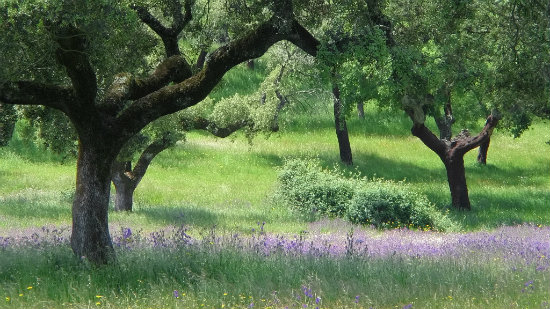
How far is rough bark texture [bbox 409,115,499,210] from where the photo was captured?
92.8 feet

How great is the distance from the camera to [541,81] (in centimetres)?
1972

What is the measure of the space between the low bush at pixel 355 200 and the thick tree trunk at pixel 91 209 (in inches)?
523

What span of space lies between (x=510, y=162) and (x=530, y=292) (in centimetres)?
3979

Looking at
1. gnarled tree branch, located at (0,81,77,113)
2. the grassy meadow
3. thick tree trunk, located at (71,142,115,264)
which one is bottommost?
the grassy meadow

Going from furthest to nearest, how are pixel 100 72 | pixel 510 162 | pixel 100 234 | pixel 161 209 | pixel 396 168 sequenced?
pixel 510 162
pixel 396 168
pixel 161 209
pixel 100 72
pixel 100 234

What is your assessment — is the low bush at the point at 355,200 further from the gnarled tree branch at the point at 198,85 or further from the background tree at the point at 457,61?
the gnarled tree branch at the point at 198,85

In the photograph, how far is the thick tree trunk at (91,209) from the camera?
10148 millimetres

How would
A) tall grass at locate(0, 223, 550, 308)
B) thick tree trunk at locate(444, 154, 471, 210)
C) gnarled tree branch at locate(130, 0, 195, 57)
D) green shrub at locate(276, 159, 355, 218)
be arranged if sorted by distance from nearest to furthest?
tall grass at locate(0, 223, 550, 308), gnarled tree branch at locate(130, 0, 195, 57), green shrub at locate(276, 159, 355, 218), thick tree trunk at locate(444, 154, 471, 210)

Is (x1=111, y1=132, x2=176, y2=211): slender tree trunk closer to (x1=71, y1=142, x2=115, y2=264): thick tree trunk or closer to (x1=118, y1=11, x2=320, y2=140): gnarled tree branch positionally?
(x1=118, y1=11, x2=320, y2=140): gnarled tree branch

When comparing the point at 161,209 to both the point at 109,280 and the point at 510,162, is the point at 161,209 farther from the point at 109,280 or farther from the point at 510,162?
the point at 510,162

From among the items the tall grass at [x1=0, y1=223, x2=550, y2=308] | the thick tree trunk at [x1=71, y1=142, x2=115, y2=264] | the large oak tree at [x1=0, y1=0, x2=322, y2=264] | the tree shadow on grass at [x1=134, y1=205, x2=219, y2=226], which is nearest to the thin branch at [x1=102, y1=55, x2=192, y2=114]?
the large oak tree at [x1=0, y1=0, x2=322, y2=264]

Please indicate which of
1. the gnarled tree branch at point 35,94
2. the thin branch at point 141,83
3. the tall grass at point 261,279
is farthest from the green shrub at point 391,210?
the gnarled tree branch at point 35,94

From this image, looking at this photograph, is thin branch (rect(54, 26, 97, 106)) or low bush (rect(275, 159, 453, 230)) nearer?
thin branch (rect(54, 26, 97, 106))

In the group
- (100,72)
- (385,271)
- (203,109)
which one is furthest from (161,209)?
(385,271)
